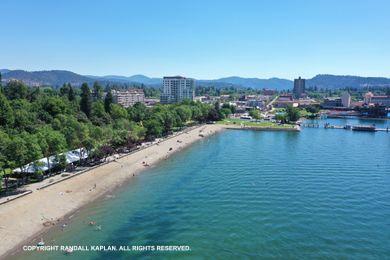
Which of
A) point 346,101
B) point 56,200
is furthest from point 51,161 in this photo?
point 346,101

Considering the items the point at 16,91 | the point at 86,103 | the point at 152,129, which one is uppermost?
the point at 16,91

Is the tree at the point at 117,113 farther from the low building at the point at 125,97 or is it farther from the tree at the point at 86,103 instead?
the low building at the point at 125,97

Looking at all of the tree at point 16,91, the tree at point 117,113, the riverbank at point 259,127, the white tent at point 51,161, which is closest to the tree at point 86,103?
the tree at point 117,113

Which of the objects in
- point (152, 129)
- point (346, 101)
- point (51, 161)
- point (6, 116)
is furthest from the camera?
point (346, 101)

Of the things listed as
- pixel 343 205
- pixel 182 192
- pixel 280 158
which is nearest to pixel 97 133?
pixel 182 192

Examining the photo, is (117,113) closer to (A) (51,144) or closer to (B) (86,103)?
(B) (86,103)
